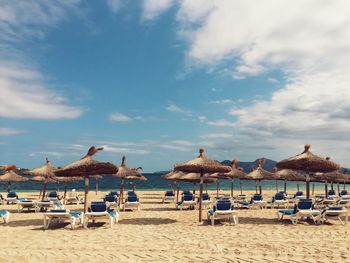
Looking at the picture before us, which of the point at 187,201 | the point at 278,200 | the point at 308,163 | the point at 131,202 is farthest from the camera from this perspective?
the point at 278,200

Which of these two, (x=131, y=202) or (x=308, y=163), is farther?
(x=131, y=202)

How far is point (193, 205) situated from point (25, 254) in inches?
376

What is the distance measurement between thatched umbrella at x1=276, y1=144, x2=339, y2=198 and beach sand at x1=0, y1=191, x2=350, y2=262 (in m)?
2.39

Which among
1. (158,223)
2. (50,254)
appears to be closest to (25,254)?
(50,254)

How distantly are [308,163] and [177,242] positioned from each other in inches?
279

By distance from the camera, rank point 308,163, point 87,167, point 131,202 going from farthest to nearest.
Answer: point 131,202 → point 308,163 → point 87,167

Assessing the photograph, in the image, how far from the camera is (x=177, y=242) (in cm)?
818

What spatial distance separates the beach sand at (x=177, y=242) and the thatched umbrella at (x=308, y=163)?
239cm

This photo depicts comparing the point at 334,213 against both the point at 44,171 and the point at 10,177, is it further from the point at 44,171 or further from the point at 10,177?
the point at 10,177

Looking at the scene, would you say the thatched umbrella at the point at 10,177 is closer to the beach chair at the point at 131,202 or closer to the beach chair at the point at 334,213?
the beach chair at the point at 131,202

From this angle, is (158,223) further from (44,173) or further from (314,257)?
(44,173)

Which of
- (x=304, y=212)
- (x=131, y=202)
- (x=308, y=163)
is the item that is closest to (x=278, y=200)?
(x=308, y=163)

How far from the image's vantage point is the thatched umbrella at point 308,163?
42.6 ft

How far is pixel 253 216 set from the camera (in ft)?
42.3
